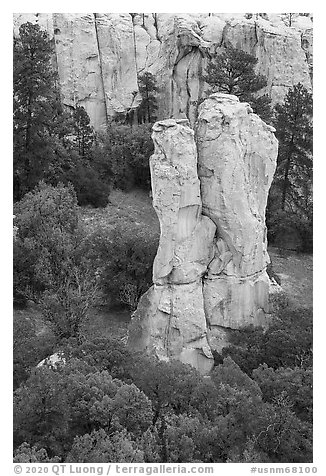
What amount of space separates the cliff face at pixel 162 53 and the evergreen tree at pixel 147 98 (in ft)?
1.98

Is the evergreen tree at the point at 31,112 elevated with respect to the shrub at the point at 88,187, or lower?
elevated

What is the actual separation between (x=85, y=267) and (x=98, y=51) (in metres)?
25.3

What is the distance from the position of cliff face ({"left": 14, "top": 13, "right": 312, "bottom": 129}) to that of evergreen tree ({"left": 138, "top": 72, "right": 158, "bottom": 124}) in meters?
0.60

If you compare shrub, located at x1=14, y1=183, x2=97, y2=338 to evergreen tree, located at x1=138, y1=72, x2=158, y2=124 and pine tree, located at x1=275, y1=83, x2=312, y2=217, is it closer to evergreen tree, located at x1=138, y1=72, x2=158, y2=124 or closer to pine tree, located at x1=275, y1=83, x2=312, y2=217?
pine tree, located at x1=275, y1=83, x2=312, y2=217

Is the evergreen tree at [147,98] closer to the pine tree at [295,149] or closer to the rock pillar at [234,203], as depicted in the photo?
the pine tree at [295,149]

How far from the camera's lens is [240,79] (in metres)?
37.3

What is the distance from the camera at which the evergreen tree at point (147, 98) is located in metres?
47.1

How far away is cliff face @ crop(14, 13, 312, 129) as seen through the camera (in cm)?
4584

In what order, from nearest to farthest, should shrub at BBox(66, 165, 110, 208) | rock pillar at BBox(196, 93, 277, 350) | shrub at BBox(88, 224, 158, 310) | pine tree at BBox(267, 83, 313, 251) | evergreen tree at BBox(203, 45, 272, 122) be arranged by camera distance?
rock pillar at BBox(196, 93, 277, 350) → shrub at BBox(88, 224, 158, 310) → pine tree at BBox(267, 83, 313, 251) → evergreen tree at BBox(203, 45, 272, 122) → shrub at BBox(66, 165, 110, 208)

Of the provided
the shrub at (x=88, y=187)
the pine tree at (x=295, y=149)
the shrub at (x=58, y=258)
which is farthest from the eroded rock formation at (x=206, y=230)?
the shrub at (x=88, y=187)

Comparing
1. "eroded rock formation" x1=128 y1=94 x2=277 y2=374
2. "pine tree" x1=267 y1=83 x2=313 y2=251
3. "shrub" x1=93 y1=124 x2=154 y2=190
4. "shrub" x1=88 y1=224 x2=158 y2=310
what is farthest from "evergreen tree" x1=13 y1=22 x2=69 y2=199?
"eroded rock formation" x1=128 y1=94 x2=277 y2=374

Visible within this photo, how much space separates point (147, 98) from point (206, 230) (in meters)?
26.9

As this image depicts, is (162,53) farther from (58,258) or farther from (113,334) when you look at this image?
(113,334)
